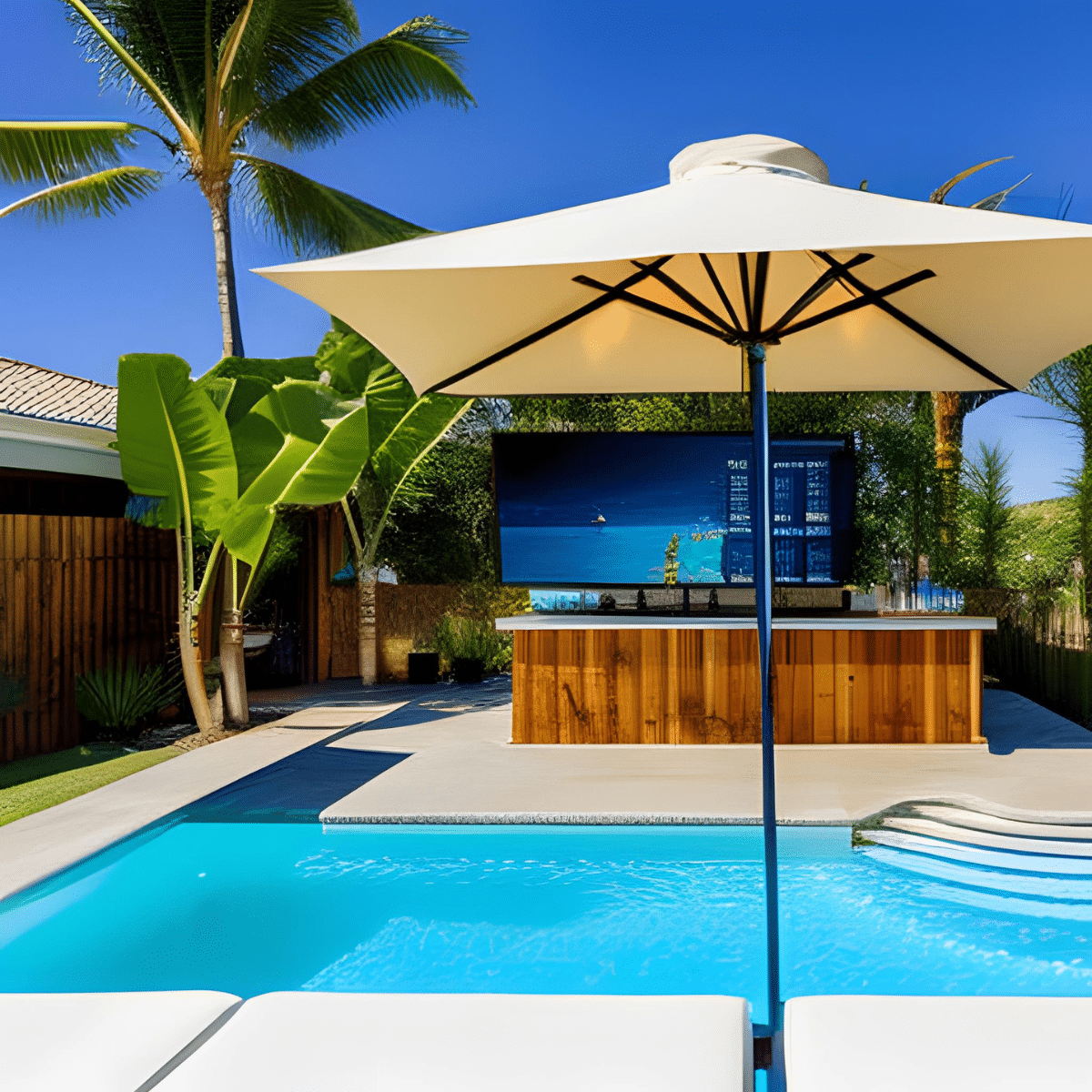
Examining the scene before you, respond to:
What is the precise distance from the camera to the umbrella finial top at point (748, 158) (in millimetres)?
3420

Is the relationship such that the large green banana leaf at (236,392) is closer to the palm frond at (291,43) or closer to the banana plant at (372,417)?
the banana plant at (372,417)

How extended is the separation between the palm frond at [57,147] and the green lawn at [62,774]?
31.1 ft

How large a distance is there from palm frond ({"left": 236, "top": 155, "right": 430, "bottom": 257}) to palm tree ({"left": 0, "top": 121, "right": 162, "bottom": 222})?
5.15 feet

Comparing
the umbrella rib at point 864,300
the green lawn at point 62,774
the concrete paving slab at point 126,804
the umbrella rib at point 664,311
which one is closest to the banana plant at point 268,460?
the concrete paving slab at point 126,804

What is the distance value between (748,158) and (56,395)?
1059cm

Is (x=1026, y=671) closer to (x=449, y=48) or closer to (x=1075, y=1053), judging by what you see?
(x=1075, y=1053)

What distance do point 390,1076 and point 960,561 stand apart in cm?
1321

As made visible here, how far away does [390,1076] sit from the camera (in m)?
1.89

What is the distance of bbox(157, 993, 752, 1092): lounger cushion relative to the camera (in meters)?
1.87

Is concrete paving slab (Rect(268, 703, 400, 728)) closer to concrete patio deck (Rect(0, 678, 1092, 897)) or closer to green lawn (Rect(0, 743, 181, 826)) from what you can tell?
concrete patio deck (Rect(0, 678, 1092, 897))

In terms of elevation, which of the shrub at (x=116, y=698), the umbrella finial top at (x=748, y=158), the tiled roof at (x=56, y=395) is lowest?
the shrub at (x=116, y=698)

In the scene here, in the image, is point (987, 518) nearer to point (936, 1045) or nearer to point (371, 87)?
point (371, 87)

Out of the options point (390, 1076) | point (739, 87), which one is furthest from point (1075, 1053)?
point (739, 87)

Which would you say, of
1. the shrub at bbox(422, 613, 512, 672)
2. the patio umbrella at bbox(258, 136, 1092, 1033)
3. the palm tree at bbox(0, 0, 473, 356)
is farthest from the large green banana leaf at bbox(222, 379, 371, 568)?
the shrub at bbox(422, 613, 512, 672)
